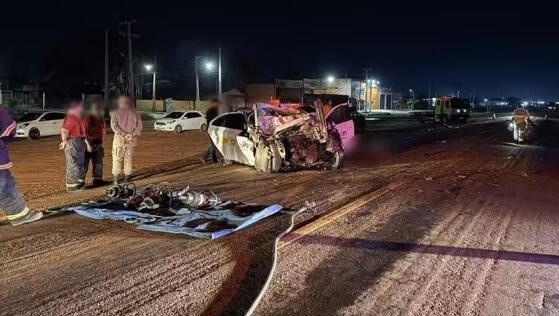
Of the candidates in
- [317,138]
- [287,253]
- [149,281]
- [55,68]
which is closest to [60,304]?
[149,281]

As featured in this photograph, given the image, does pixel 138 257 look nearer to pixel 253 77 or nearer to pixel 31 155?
pixel 31 155

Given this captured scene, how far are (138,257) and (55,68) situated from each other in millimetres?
75466

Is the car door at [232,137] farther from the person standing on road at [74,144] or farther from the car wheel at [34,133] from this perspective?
the car wheel at [34,133]

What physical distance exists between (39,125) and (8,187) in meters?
21.3

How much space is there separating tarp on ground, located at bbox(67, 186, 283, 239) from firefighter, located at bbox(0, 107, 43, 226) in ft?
2.79

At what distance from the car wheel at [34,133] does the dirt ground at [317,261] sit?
17143 mm

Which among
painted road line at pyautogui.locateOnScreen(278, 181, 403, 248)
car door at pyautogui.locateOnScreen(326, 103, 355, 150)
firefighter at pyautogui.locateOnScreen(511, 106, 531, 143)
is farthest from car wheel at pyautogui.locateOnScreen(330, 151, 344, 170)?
firefighter at pyautogui.locateOnScreen(511, 106, 531, 143)

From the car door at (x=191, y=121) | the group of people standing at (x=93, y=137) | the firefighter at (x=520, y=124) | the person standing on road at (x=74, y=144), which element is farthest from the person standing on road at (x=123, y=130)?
the car door at (x=191, y=121)

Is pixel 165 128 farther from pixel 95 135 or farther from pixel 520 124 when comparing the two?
pixel 95 135

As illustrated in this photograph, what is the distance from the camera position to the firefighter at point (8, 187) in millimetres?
6786

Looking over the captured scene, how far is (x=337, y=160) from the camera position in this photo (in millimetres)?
13398

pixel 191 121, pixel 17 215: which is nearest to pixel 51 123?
pixel 191 121

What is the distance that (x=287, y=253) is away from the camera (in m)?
5.81

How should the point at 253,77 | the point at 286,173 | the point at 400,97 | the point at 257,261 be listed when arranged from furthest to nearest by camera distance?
the point at 400,97, the point at 253,77, the point at 286,173, the point at 257,261
